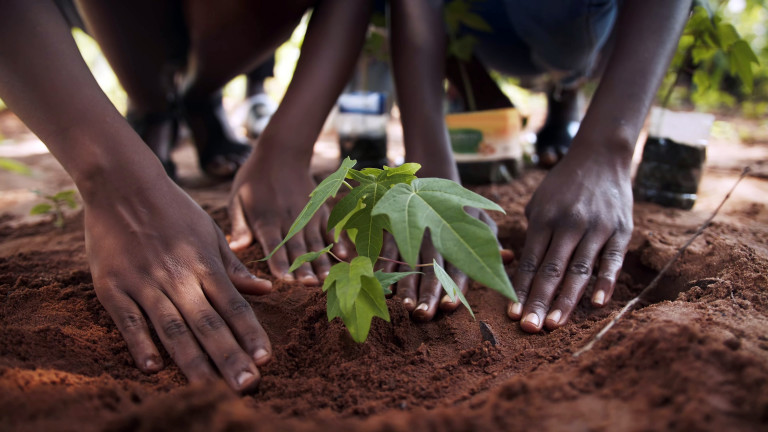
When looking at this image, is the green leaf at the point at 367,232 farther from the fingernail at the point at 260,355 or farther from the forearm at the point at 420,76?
the forearm at the point at 420,76

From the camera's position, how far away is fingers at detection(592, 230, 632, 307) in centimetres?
120

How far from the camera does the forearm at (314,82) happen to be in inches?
65.1

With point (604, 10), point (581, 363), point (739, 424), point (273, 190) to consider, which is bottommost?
point (273, 190)

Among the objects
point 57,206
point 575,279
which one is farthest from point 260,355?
point 57,206

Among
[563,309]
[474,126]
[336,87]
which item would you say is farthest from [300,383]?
[474,126]

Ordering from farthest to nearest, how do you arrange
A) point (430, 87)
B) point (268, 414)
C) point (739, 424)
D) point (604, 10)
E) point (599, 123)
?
point (604, 10) → point (430, 87) → point (599, 123) → point (268, 414) → point (739, 424)

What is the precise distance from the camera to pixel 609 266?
1.25 meters

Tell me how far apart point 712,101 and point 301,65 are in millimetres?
4916

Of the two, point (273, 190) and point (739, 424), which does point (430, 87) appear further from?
point (739, 424)

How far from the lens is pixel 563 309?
1147 mm

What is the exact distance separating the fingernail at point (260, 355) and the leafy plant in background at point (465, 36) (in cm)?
152

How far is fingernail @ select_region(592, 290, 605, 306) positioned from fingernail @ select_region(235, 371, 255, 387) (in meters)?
0.79

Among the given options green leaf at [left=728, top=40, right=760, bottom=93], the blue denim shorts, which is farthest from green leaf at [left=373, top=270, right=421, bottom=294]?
the blue denim shorts

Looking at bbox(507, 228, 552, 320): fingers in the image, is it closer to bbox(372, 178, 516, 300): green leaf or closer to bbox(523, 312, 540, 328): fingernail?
bbox(523, 312, 540, 328): fingernail
